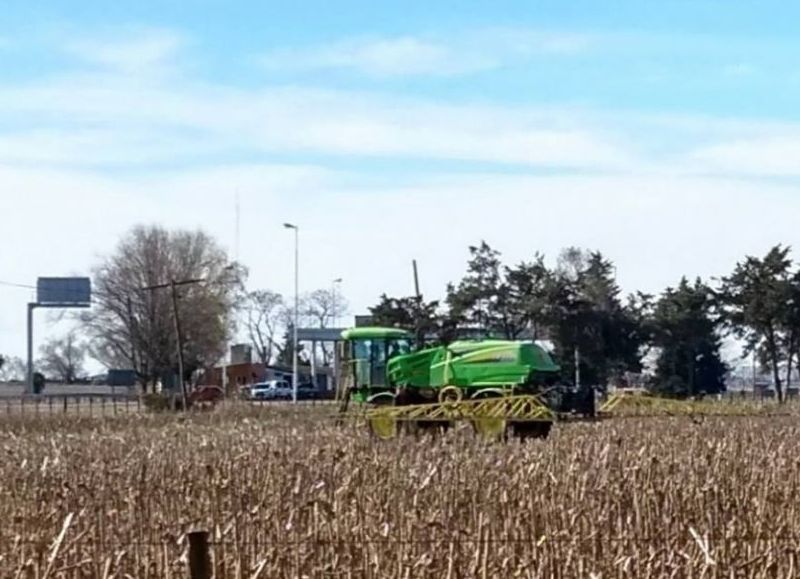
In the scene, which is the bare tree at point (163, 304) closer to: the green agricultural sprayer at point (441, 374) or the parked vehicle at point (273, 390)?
the parked vehicle at point (273, 390)

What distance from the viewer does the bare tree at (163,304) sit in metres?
68.5

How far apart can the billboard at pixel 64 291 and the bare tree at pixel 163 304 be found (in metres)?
2.68

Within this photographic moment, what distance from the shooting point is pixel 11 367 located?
386 ft

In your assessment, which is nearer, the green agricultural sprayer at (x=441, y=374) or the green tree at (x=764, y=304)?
the green agricultural sprayer at (x=441, y=374)

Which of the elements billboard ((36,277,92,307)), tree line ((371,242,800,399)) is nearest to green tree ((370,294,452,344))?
tree line ((371,242,800,399))

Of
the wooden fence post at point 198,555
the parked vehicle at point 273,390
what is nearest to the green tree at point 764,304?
the parked vehicle at point 273,390

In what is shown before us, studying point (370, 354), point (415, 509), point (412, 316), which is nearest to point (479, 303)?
point (412, 316)

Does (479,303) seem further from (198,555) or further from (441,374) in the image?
(198,555)

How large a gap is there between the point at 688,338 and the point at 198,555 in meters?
53.5

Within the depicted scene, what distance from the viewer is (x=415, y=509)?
10.8m

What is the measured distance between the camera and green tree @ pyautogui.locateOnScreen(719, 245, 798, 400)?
56.0 metres

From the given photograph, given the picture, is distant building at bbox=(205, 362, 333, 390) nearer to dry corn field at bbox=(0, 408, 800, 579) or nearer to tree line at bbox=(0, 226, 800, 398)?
tree line at bbox=(0, 226, 800, 398)

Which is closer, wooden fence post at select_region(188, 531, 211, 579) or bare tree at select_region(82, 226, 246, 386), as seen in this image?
wooden fence post at select_region(188, 531, 211, 579)

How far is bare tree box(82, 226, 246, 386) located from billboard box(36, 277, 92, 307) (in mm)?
2680
